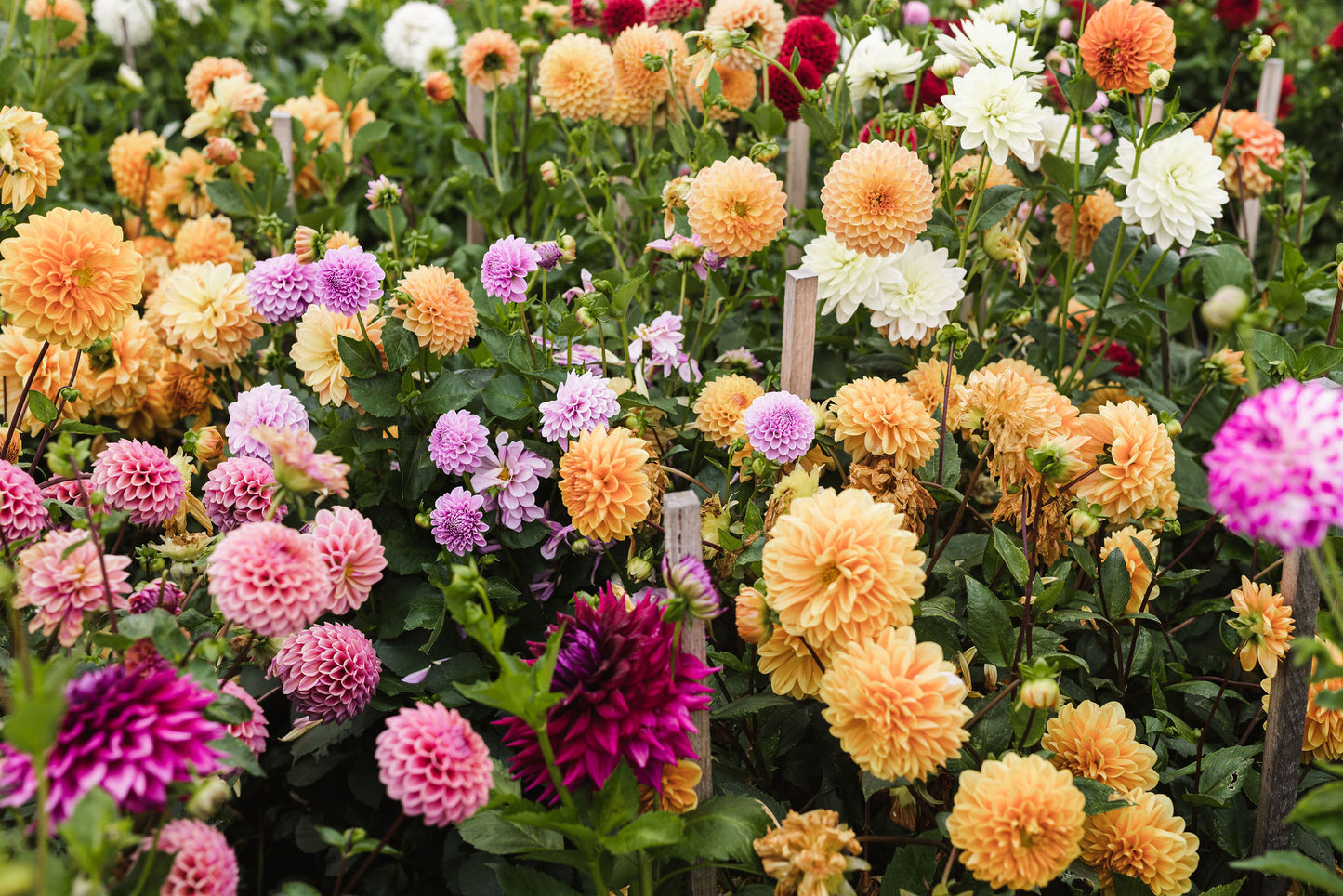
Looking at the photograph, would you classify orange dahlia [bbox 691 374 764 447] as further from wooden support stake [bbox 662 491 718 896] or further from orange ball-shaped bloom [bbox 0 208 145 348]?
orange ball-shaped bloom [bbox 0 208 145 348]

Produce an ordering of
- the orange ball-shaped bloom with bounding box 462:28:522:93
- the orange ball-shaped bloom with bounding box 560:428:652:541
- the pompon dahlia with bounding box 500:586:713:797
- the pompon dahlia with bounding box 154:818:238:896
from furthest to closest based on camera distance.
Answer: the orange ball-shaped bloom with bounding box 462:28:522:93 → the orange ball-shaped bloom with bounding box 560:428:652:541 → the pompon dahlia with bounding box 500:586:713:797 → the pompon dahlia with bounding box 154:818:238:896

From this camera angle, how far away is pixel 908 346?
179 centimetres

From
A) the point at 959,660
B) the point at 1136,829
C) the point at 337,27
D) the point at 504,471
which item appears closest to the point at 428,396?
the point at 504,471

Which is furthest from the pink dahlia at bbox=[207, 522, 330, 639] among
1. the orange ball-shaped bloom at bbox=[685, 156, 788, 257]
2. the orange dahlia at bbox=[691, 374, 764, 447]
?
the orange ball-shaped bloom at bbox=[685, 156, 788, 257]

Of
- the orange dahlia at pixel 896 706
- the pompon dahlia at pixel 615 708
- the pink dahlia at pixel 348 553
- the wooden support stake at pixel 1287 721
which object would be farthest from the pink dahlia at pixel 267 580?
the wooden support stake at pixel 1287 721

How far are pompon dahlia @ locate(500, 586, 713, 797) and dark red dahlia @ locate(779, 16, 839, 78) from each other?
1276 millimetres

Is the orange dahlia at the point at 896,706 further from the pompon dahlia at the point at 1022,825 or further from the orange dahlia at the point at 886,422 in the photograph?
the orange dahlia at the point at 886,422

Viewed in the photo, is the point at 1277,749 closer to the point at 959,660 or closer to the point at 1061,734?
the point at 1061,734

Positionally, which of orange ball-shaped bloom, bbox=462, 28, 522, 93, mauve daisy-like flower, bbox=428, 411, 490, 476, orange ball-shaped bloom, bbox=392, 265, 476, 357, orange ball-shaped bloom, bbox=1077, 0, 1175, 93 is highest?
orange ball-shaped bloom, bbox=1077, 0, 1175, 93

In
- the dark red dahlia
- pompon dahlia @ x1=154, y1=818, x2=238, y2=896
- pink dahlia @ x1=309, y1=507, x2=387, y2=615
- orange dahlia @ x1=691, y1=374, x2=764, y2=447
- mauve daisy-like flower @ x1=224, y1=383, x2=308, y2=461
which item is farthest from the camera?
Answer: the dark red dahlia

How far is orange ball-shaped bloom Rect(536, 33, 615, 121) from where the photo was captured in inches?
79.0

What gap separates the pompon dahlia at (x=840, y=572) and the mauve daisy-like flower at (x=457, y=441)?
456 millimetres

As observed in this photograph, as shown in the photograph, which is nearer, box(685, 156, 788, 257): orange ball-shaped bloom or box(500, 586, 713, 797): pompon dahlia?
box(500, 586, 713, 797): pompon dahlia

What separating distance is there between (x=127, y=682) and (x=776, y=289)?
140cm
